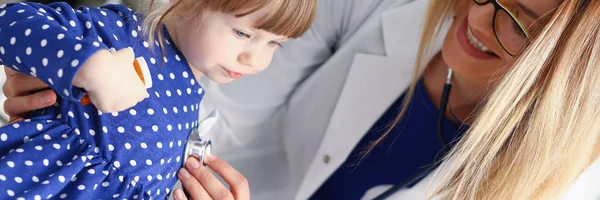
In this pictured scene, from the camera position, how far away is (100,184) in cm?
63

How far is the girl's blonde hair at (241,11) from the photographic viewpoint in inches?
25.2

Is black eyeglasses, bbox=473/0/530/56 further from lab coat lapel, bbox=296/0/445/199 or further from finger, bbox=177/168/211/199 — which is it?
finger, bbox=177/168/211/199

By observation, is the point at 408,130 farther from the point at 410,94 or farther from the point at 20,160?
the point at 20,160

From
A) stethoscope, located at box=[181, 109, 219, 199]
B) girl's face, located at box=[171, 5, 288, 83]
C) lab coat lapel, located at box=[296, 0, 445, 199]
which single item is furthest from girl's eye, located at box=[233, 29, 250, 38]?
lab coat lapel, located at box=[296, 0, 445, 199]

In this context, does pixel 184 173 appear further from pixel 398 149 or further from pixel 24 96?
pixel 398 149

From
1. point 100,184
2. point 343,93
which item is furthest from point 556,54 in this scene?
point 100,184

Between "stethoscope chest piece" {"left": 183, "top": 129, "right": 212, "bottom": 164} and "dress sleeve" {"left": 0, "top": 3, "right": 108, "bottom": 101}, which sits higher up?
"dress sleeve" {"left": 0, "top": 3, "right": 108, "bottom": 101}

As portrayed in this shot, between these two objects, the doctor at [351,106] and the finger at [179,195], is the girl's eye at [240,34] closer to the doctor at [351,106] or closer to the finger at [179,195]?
the finger at [179,195]

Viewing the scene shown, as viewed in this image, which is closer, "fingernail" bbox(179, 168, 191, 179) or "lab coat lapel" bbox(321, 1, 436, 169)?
"fingernail" bbox(179, 168, 191, 179)

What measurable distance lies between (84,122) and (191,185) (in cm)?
18

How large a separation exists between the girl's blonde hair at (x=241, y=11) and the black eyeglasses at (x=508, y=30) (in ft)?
0.89

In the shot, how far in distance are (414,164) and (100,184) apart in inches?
23.6

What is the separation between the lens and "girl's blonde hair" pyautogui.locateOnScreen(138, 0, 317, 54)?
2.10 ft

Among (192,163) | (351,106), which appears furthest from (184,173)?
(351,106)
